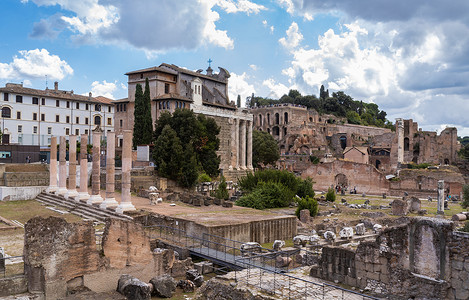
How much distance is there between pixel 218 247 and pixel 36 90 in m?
46.7

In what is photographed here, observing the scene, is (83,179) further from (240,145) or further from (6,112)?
(6,112)

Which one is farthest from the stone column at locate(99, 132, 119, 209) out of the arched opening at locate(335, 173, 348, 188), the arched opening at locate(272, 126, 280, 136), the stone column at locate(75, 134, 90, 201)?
the arched opening at locate(272, 126, 280, 136)

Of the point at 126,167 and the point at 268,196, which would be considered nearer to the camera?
the point at 126,167

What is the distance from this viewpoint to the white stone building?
1959 inches

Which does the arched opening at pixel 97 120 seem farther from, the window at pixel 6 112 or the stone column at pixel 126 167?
the stone column at pixel 126 167

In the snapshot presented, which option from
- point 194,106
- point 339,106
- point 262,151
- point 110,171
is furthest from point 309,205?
point 339,106

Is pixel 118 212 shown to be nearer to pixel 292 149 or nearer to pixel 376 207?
pixel 376 207

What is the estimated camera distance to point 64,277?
1240 cm

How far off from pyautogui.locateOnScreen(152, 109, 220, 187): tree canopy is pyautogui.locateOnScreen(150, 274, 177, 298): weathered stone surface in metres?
22.1

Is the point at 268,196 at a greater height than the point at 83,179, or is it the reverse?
the point at 83,179

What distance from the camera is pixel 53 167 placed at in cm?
3009

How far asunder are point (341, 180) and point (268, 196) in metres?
21.6

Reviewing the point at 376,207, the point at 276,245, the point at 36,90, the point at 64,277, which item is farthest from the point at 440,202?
the point at 36,90

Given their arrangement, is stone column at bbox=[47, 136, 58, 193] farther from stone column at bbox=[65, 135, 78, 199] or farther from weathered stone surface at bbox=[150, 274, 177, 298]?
weathered stone surface at bbox=[150, 274, 177, 298]
